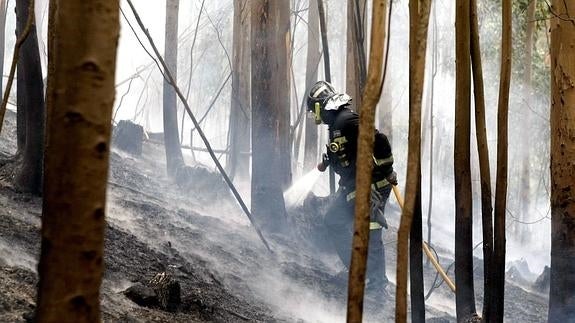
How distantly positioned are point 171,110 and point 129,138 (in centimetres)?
148

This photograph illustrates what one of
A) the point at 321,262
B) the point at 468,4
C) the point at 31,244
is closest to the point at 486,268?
the point at 468,4

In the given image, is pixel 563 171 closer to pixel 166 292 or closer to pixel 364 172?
pixel 166 292

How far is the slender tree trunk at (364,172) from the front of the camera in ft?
8.02

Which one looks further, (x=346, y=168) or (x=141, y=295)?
(x=346, y=168)

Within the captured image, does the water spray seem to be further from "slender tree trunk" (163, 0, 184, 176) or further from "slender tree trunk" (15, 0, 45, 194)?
"slender tree trunk" (15, 0, 45, 194)

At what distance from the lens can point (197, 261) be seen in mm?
7512

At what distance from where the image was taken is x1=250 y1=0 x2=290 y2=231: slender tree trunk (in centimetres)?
962

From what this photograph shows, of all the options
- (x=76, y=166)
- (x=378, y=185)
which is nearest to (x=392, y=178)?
(x=378, y=185)

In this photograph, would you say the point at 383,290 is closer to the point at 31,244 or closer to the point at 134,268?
the point at 134,268

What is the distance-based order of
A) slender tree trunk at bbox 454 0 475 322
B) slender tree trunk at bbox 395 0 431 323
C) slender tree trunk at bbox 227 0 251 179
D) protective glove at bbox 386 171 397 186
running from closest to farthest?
slender tree trunk at bbox 395 0 431 323 → slender tree trunk at bbox 454 0 475 322 → protective glove at bbox 386 171 397 186 → slender tree trunk at bbox 227 0 251 179

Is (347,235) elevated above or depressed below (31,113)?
below

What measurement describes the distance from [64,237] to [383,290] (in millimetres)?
6792

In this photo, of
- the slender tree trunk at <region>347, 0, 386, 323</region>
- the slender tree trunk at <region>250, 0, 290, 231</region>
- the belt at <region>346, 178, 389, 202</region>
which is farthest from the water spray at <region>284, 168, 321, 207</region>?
the slender tree trunk at <region>347, 0, 386, 323</region>

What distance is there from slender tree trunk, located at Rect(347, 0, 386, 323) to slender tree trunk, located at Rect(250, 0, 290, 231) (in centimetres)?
716
